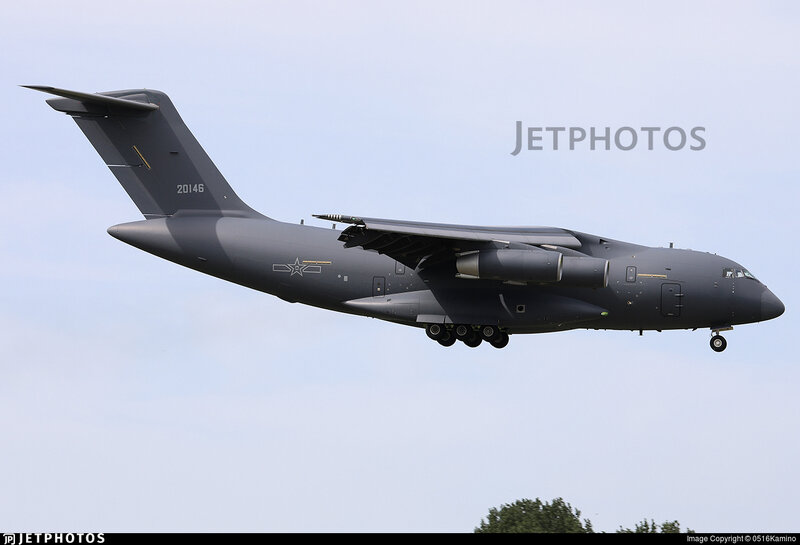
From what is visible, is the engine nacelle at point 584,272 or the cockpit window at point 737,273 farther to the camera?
the cockpit window at point 737,273

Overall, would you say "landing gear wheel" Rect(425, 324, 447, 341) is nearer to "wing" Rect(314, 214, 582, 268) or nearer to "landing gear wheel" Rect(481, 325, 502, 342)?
"landing gear wheel" Rect(481, 325, 502, 342)

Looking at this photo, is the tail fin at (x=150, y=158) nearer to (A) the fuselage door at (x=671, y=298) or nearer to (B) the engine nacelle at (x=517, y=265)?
(B) the engine nacelle at (x=517, y=265)

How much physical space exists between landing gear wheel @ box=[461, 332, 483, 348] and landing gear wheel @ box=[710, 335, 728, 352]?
4.68 meters

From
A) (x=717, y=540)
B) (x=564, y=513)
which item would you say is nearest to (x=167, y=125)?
(x=717, y=540)

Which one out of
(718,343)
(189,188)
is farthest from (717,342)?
(189,188)

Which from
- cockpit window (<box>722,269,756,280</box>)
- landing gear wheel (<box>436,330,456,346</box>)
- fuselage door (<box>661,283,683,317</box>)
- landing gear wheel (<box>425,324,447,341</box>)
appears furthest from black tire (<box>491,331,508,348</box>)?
cockpit window (<box>722,269,756,280</box>)

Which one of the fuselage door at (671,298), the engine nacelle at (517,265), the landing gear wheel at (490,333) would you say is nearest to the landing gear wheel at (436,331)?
the landing gear wheel at (490,333)

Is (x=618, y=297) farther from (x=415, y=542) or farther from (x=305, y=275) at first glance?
(x=415, y=542)

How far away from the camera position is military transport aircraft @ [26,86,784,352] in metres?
26.0

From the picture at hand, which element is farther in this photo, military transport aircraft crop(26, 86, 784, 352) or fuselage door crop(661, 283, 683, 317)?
fuselage door crop(661, 283, 683, 317)

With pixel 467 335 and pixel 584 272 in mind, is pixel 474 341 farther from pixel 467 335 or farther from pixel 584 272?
pixel 584 272

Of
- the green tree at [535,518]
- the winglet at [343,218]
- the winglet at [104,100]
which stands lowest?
the green tree at [535,518]

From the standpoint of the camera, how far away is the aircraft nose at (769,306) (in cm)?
2736

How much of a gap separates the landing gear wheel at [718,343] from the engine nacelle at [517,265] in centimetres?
407
